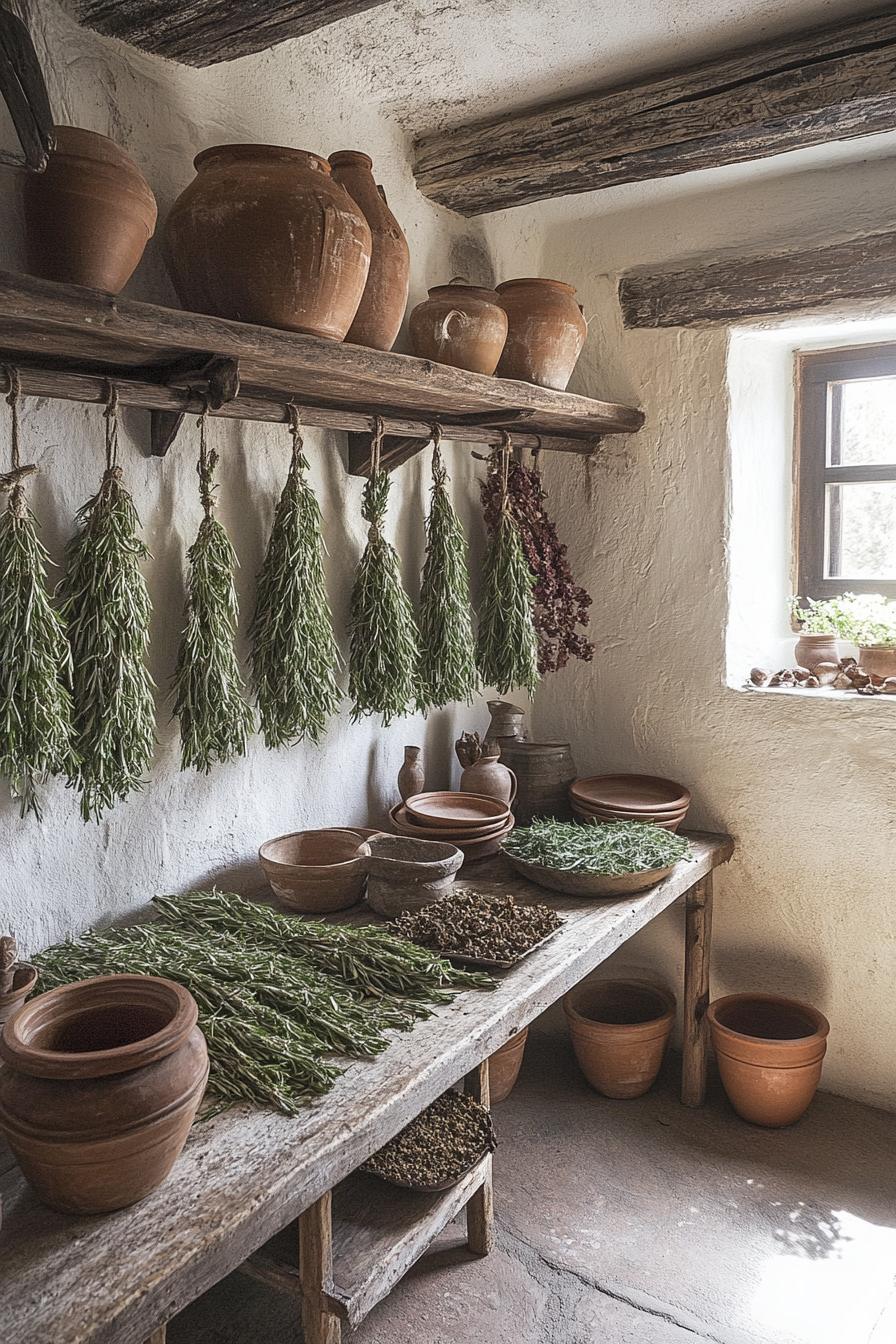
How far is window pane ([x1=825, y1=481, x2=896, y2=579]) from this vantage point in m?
3.12

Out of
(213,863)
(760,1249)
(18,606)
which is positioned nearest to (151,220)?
(18,606)

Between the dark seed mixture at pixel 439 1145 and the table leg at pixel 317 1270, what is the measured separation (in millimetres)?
209

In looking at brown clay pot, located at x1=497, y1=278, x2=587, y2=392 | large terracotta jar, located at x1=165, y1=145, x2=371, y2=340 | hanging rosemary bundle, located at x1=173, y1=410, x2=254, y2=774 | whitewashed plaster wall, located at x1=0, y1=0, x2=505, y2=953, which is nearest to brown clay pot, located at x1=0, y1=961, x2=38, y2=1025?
whitewashed plaster wall, located at x1=0, y1=0, x2=505, y2=953

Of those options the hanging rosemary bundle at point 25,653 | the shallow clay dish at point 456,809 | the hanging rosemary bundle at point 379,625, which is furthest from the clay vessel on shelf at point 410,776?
the hanging rosemary bundle at point 25,653

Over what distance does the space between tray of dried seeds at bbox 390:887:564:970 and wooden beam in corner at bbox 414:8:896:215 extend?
1906mm

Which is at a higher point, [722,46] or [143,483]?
[722,46]

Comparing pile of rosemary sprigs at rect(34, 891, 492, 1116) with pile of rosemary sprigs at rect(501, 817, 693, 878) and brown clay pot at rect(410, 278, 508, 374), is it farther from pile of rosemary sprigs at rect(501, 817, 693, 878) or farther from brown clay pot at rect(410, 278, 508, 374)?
brown clay pot at rect(410, 278, 508, 374)

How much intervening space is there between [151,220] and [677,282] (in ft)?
5.79

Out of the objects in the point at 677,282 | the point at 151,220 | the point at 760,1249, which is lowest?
the point at 760,1249

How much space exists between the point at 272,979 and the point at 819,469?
2439 millimetres

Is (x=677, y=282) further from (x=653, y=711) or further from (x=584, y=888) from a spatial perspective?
(x=584, y=888)

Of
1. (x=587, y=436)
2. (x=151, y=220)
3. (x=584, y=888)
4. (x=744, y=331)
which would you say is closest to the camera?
(x=151, y=220)

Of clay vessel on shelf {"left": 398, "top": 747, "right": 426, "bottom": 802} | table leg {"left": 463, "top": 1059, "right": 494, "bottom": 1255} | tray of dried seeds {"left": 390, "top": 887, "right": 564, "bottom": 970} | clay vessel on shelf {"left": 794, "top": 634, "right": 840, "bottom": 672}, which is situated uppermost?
clay vessel on shelf {"left": 794, "top": 634, "right": 840, "bottom": 672}

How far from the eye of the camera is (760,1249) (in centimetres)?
230
